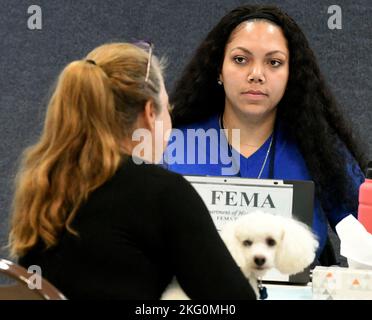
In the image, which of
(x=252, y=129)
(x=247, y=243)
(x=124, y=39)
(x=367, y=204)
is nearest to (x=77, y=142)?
(x=247, y=243)

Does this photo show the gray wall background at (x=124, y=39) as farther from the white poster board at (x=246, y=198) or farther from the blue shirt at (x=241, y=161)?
the white poster board at (x=246, y=198)

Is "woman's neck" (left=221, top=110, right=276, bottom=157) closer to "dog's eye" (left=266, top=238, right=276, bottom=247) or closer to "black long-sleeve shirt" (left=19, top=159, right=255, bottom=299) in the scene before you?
"dog's eye" (left=266, top=238, right=276, bottom=247)

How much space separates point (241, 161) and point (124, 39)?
2.75 ft

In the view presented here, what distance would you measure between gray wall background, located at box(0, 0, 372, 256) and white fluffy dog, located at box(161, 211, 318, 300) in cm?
127

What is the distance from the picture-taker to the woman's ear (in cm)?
104

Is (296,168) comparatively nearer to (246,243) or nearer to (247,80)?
(247,80)

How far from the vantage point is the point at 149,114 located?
1.04 metres

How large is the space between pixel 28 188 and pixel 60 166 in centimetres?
6

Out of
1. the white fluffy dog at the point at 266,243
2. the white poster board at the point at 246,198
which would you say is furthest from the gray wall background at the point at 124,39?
the white fluffy dog at the point at 266,243

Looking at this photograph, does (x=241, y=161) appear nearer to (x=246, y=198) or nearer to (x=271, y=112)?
(x=271, y=112)

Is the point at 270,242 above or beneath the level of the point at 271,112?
beneath

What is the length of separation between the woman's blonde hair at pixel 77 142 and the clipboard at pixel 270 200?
0.37m

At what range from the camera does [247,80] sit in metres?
1.65

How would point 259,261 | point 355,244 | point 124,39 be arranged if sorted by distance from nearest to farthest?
point 259,261 < point 355,244 < point 124,39
